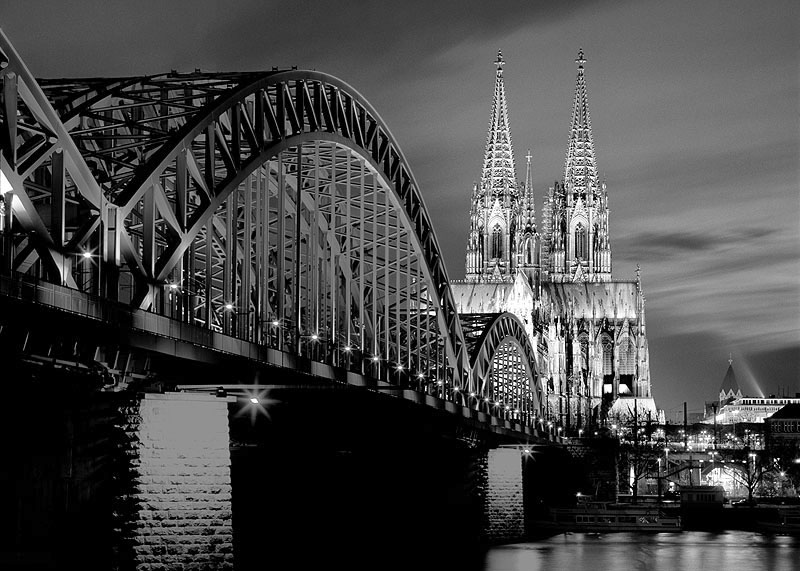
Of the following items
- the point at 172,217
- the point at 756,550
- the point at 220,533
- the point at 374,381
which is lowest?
the point at 756,550

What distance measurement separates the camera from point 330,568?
6869 cm

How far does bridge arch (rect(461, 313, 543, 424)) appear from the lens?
4338 inches

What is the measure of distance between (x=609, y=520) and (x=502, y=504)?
3009cm

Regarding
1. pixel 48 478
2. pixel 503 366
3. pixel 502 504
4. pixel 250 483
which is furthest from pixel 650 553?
pixel 48 478

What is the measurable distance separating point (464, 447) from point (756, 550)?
63.0 ft

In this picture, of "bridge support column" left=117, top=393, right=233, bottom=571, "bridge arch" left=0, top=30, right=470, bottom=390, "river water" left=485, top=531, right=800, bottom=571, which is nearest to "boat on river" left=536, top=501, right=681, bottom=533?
"river water" left=485, top=531, right=800, bottom=571

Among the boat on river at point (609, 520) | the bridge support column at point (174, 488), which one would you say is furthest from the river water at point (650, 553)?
the bridge support column at point (174, 488)

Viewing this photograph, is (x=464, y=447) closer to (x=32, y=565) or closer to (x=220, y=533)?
(x=32, y=565)

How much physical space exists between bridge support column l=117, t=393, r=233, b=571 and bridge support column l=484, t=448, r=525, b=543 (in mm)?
54598

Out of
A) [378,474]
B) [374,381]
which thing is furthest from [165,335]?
[378,474]

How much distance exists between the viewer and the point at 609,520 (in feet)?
421

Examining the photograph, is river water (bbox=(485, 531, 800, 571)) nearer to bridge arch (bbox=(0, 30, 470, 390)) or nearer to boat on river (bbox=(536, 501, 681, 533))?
boat on river (bbox=(536, 501, 681, 533))

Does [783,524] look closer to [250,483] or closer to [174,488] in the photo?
[250,483]

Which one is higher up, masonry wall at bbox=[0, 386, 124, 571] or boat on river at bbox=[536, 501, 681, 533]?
masonry wall at bbox=[0, 386, 124, 571]
